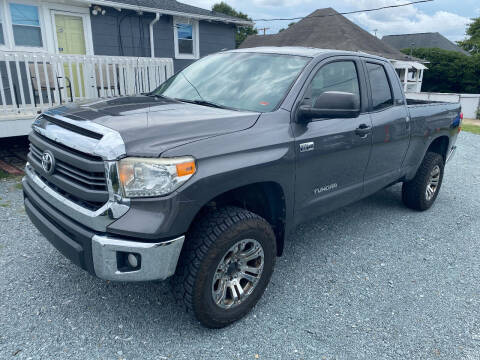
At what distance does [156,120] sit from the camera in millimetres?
2438

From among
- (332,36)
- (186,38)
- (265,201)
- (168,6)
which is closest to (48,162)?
(265,201)

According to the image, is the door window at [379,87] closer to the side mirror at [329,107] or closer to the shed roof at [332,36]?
the side mirror at [329,107]

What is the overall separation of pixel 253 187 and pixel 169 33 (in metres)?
10.8

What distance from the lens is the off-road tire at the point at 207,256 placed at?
91.7 inches

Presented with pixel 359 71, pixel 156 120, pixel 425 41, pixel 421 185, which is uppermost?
pixel 425 41

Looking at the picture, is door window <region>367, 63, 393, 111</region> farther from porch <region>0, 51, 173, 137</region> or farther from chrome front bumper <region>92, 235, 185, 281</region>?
porch <region>0, 51, 173, 137</region>

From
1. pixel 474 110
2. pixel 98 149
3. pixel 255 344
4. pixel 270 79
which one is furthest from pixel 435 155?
pixel 474 110

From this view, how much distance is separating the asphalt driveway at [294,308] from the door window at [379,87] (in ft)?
A: 4.81

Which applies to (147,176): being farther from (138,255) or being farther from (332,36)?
(332,36)

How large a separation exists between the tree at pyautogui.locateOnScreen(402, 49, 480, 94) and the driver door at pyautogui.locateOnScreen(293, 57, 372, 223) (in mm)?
26594

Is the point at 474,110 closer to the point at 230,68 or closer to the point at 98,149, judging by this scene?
the point at 230,68

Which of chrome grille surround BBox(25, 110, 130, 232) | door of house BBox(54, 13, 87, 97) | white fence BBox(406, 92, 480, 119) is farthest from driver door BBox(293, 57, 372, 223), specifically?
white fence BBox(406, 92, 480, 119)

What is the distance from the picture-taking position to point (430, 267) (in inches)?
141

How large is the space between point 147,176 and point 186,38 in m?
11.7
